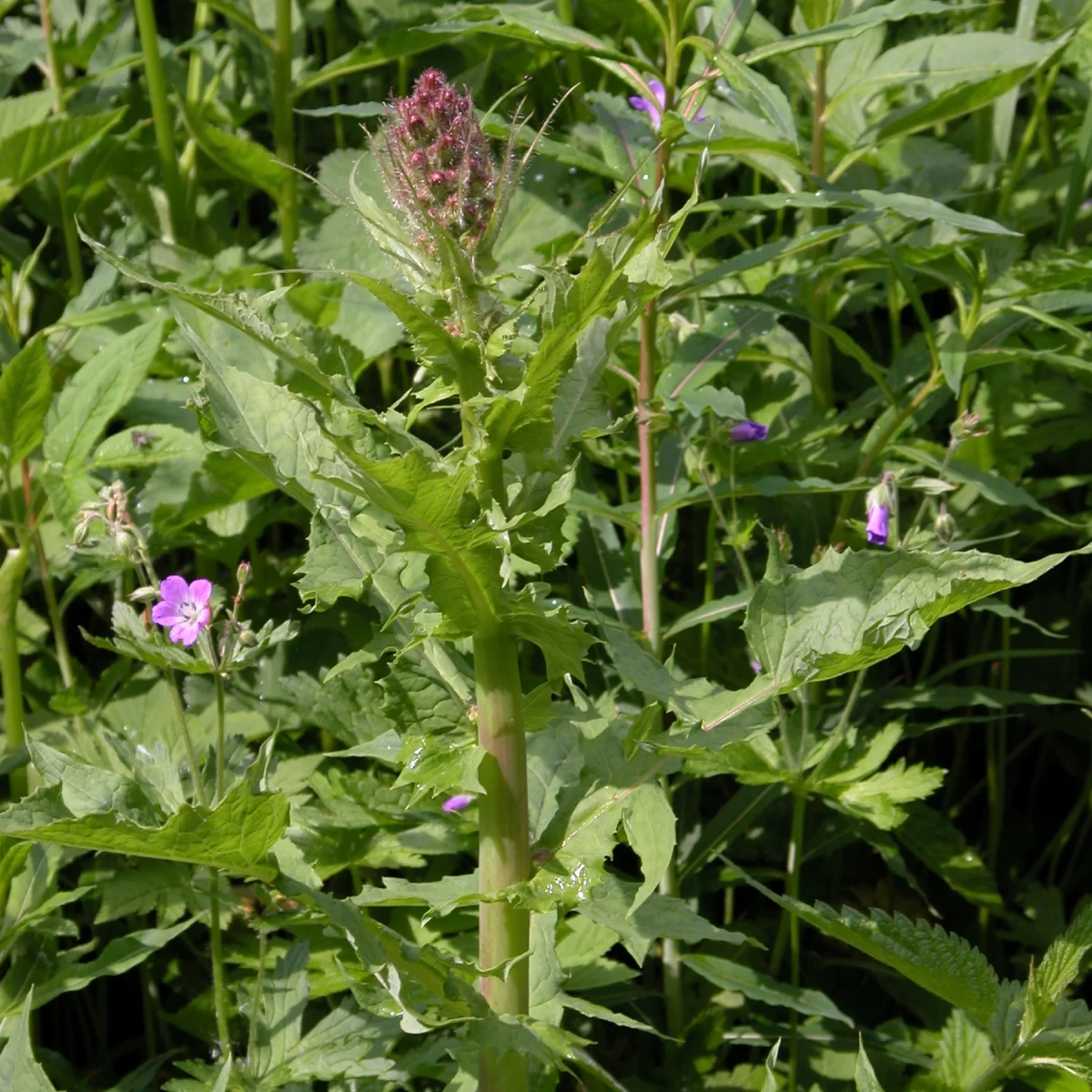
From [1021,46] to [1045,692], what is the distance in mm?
1098

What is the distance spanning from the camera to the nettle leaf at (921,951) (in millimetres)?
1345

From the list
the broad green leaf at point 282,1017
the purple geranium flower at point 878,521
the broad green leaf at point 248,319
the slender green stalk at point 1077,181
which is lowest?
the broad green leaf at point 282,1017

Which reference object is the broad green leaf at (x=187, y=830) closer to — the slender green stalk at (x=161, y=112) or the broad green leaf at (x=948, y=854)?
the broad green leaf at (x=948, y=854)

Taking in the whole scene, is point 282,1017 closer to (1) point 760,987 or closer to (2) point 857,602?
(1) point 760,987

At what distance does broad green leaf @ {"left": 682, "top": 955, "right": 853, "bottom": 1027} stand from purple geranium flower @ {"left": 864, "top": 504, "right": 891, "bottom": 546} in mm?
626

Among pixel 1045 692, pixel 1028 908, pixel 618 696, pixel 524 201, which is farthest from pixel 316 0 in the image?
pixel 1028 908

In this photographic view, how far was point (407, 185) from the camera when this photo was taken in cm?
114

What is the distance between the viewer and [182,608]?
1686mm

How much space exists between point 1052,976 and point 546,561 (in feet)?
2.38

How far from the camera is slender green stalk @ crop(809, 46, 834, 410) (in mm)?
2166

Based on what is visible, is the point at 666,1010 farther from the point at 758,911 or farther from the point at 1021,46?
the point at 1021,46

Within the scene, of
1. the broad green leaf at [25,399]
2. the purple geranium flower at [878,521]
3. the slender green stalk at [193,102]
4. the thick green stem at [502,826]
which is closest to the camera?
the thick green stem at [502,826]

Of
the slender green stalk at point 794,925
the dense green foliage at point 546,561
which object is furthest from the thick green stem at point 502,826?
the slender green stalk at point 794,925

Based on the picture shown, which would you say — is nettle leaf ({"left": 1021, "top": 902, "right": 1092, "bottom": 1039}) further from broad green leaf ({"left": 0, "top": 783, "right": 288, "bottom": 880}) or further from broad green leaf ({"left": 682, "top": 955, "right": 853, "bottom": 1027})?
broad green leaf ({"left": 0, "top": 783, "right": 288, "bottom": 880})
